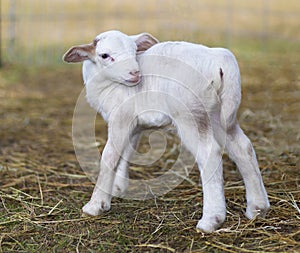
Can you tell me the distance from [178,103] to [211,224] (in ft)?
2.00

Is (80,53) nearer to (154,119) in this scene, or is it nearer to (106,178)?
(154,119)

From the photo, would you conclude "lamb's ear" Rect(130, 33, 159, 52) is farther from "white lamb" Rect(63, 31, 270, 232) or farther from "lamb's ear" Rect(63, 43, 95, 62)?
"lamb's ear" Rect(63, 43, 95, 62)

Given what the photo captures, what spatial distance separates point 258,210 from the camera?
289 centimetres

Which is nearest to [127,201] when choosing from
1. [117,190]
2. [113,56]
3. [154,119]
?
[117,190]

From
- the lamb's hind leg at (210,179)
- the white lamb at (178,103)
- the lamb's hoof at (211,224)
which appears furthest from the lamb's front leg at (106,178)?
the lamb's hoof at (211,224)

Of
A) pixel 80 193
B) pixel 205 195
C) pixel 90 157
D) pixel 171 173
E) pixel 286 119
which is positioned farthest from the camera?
pixel 286 119

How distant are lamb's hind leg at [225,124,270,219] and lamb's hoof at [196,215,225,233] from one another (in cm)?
24

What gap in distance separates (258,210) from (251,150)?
0.31 m

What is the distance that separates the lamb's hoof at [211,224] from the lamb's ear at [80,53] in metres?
1.06

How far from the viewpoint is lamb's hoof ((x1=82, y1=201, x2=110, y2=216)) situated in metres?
3.03

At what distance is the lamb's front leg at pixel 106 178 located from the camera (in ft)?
9.82

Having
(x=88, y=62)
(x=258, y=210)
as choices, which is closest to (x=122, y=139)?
(x=88, y=62)

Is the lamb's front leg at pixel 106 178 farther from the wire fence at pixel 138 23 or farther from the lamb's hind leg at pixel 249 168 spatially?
the wire fence at pixel 138 23

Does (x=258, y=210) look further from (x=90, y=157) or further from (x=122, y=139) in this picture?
(x=90, y=157)
